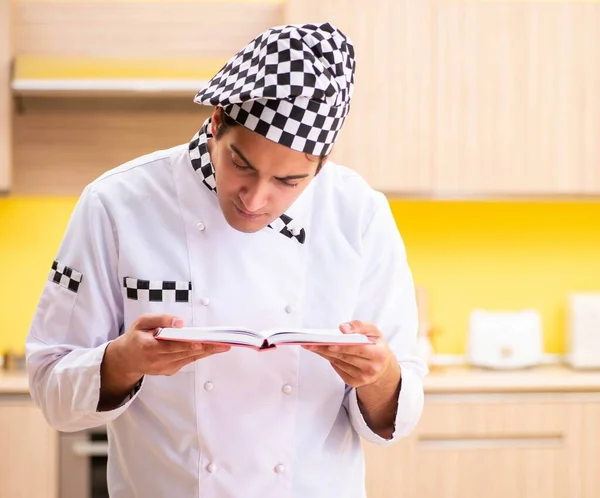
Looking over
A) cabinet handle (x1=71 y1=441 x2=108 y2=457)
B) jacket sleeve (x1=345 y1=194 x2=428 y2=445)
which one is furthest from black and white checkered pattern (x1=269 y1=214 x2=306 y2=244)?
cabinet handle (x1=71 y1=441 x2=108 y2=457)

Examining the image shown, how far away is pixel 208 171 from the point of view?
145 cm

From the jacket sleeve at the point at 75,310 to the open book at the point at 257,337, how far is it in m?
0.25

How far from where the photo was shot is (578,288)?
11.9 ft

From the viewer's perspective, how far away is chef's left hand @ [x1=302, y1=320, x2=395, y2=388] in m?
1.25

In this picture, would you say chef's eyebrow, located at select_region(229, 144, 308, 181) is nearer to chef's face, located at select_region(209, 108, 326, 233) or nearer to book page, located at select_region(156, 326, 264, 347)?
chef's face, located at select_region(209, 108, 326, 233)

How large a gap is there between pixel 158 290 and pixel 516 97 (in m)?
2.19

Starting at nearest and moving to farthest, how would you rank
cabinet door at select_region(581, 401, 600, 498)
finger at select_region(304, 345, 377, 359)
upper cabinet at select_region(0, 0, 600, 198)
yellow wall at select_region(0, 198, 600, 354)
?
finger at select_region(304, 345, 377, 359) < cabinet door at select_region(581, 401, 600, 498) < upper cabinet at select_region(0, 0, 600, 198) < yellow wall at select_region(0, 198, 600, 354)

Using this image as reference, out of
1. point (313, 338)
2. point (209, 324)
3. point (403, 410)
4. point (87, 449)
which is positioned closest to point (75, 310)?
point (209, 324)

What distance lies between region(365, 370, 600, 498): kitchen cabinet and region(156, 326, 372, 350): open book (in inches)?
74.1

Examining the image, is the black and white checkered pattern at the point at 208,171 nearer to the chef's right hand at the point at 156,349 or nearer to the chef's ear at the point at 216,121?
the chef's ear at the point at 216,121

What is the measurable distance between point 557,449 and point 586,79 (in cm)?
138

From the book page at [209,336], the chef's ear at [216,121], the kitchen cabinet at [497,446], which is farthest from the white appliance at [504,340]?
the book page at [209,336]

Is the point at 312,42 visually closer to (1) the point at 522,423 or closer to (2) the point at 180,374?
(2) the point at 180,374

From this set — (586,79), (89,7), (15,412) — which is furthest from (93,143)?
(586,79)
